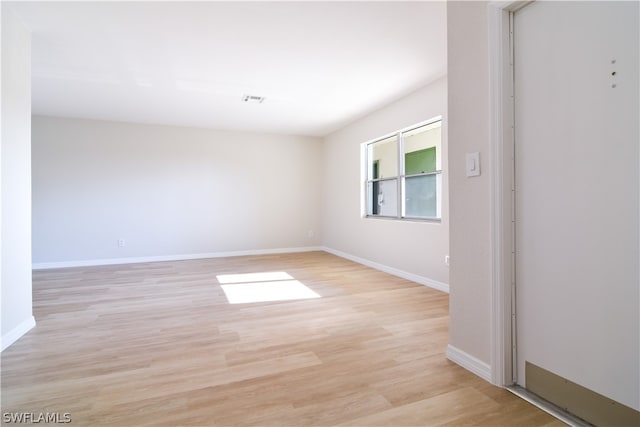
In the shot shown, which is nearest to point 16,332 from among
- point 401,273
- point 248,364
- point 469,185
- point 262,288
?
point 248,364

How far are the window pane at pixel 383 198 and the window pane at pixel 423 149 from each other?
1.29ft

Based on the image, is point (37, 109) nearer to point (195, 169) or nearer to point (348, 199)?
point (195, 169)

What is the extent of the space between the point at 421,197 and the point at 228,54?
281cm

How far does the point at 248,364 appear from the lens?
71.7 inches

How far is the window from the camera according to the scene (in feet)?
12.1

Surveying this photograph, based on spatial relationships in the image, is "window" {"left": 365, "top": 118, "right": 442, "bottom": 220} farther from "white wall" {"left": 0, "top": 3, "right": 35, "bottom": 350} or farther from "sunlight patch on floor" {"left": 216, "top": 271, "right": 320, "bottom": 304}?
"white wall" {"left": 0, "top": 3, "right": 35, "bottom": 350}

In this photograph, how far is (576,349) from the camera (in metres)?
1.30

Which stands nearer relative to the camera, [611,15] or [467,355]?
[611,15]

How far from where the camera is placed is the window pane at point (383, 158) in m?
4.44

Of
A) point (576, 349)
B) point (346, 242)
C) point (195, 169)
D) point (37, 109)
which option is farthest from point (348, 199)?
point (37, 109)

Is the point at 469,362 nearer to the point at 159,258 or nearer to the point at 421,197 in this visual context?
the point at 421,197

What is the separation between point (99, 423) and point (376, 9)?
300 cm

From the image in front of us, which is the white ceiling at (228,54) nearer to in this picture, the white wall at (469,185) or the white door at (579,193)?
the white wall at (469,185)

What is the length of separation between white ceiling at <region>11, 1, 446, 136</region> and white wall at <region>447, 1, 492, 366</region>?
0.77m
